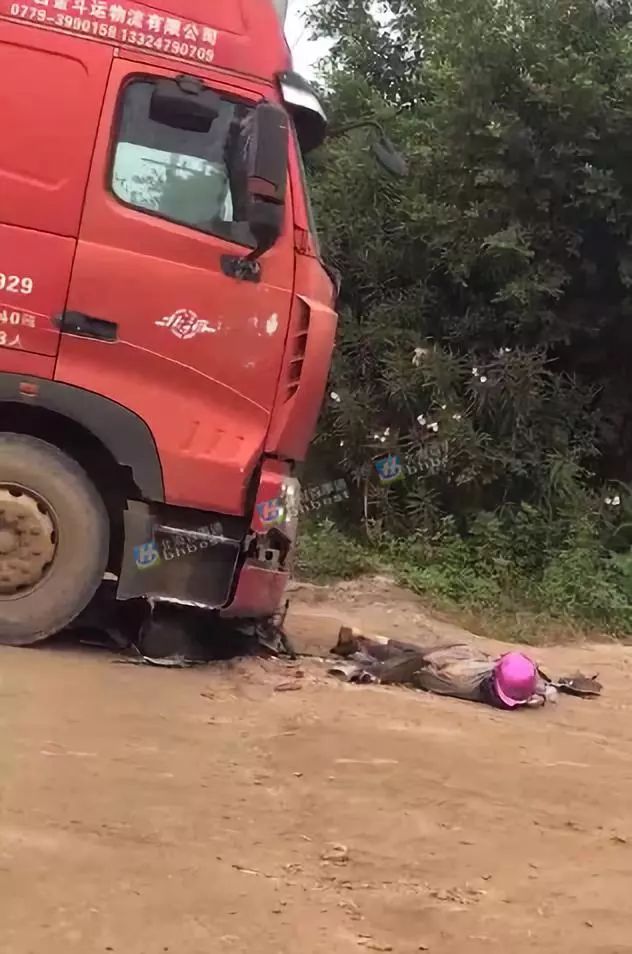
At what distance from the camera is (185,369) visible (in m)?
4.60

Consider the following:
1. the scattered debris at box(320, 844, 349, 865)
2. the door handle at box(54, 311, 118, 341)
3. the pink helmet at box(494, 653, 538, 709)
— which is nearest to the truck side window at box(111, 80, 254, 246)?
the door handle at box(54, 311, 118, 341)

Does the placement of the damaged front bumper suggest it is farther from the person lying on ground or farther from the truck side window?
the truck side window

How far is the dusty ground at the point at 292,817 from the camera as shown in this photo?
95.5 inches

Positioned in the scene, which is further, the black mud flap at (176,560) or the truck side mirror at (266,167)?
the black mud flap at (176,560)

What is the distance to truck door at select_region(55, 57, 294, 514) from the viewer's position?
4512mm

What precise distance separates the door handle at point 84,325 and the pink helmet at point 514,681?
2.29 metres

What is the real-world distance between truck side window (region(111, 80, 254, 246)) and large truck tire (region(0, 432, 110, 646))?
1.14 metres

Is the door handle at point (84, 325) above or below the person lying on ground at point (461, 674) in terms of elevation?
above

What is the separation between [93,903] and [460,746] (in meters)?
1.98

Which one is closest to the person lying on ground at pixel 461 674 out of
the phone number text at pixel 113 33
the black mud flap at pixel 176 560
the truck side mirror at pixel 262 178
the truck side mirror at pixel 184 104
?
the black mud flap at pixel 176 560

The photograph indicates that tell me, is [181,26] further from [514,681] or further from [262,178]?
[514,681]

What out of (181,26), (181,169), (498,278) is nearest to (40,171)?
(181,169)

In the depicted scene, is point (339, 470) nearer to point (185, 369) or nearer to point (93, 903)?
point (185, 369)

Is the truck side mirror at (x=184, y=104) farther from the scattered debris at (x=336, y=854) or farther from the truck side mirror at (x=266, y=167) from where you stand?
the scattered debris at (x=336, y=854)
